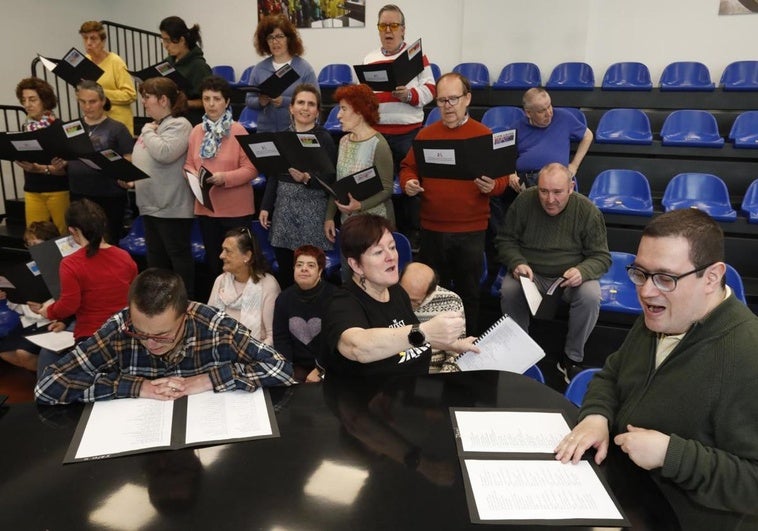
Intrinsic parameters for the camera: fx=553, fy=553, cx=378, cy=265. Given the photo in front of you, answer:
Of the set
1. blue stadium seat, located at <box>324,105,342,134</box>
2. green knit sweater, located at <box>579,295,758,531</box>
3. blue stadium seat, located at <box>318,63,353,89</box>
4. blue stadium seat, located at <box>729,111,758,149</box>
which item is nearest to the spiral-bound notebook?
green knit sweater, located at <box>579,295,758,531</box>

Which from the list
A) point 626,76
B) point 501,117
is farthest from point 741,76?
point 501,117

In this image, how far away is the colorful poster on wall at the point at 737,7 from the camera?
591 cm

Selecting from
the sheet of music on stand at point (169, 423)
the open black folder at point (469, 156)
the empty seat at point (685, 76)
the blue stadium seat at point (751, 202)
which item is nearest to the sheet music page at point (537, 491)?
the sheet of music on stand at point (169, 423)

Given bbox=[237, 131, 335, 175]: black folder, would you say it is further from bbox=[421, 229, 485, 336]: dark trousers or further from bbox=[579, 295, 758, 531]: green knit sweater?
bbox=[579, 295, 758, 531]: green knit sweater

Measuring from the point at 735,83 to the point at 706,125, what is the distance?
977 millimetres

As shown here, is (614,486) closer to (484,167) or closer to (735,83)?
(484,167)

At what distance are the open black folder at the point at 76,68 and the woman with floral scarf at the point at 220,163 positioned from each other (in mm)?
1302

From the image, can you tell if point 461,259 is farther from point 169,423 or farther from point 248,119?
point 248,119

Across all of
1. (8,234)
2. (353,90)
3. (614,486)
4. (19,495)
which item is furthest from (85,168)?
(614,486)

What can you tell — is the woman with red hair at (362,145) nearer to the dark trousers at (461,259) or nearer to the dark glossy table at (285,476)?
the dark trousers at (461,259)

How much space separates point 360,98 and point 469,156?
766 millimetres

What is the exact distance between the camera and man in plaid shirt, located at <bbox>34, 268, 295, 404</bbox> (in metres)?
1.68

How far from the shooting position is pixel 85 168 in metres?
4.29

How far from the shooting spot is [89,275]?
2.98m
